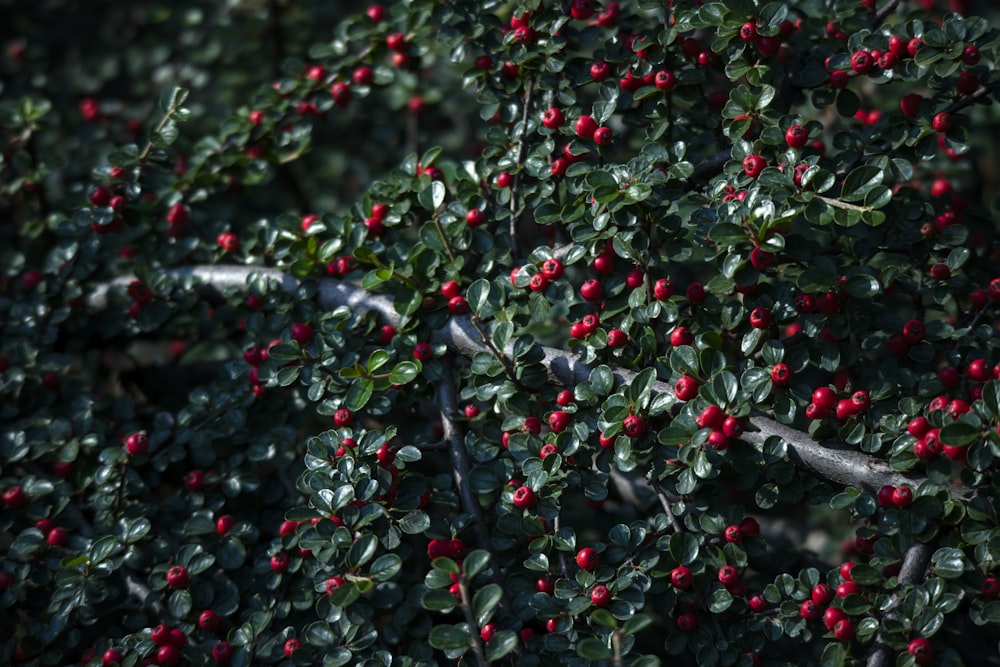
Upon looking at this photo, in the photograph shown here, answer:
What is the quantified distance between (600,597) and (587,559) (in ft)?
0.28

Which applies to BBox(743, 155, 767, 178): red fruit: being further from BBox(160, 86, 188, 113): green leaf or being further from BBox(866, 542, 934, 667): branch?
BBox(160, 86, 188, 113): green leaf

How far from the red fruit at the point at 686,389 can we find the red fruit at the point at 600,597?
38 cm

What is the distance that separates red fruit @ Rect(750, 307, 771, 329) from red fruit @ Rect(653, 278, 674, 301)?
0.16m

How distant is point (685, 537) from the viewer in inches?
66.6

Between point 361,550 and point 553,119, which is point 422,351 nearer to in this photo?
point 361,550

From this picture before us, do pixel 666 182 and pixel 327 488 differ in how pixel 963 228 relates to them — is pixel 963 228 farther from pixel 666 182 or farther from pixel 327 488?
pixel 327 488

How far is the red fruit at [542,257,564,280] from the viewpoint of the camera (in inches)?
70.9

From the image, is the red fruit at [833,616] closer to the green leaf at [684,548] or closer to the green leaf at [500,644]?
the green leaf at [684,548]

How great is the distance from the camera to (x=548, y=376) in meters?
1.87

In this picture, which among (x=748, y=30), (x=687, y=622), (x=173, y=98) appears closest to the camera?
(x=687, y=622)

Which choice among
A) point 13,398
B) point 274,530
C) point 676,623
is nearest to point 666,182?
point 676,623

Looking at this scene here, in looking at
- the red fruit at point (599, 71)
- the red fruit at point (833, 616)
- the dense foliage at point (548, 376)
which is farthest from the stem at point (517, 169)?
the red fruit at point (833, 616)

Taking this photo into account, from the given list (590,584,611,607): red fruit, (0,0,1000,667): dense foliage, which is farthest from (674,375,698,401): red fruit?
(590,584,611,607): red fruit

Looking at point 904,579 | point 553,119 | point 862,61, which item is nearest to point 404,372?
point 553,119
